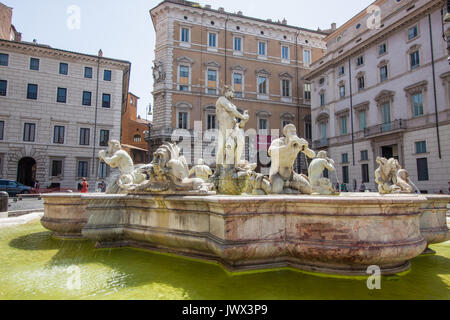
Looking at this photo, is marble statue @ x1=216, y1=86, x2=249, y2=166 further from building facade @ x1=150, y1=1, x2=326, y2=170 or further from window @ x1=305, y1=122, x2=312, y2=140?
window @ x1=305, y1=122, x2=312, y2=140

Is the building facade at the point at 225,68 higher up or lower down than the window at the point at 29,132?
higher up

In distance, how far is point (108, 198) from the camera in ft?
15.9

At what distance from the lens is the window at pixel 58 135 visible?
27.2 metres

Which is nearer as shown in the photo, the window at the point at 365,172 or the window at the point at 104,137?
the window at the point at 365,172

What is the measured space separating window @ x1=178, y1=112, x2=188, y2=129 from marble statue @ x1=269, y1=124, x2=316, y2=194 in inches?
977

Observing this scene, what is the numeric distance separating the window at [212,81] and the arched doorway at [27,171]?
62.5 feet

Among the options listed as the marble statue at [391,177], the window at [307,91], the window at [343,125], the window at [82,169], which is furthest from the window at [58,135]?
the marble statue at [391,177]

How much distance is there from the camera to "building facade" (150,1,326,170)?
2977cm

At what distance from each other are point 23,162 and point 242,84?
23.7m

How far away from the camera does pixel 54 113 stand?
2761cm

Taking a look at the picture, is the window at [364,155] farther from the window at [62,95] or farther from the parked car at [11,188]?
the window at [62,95]
